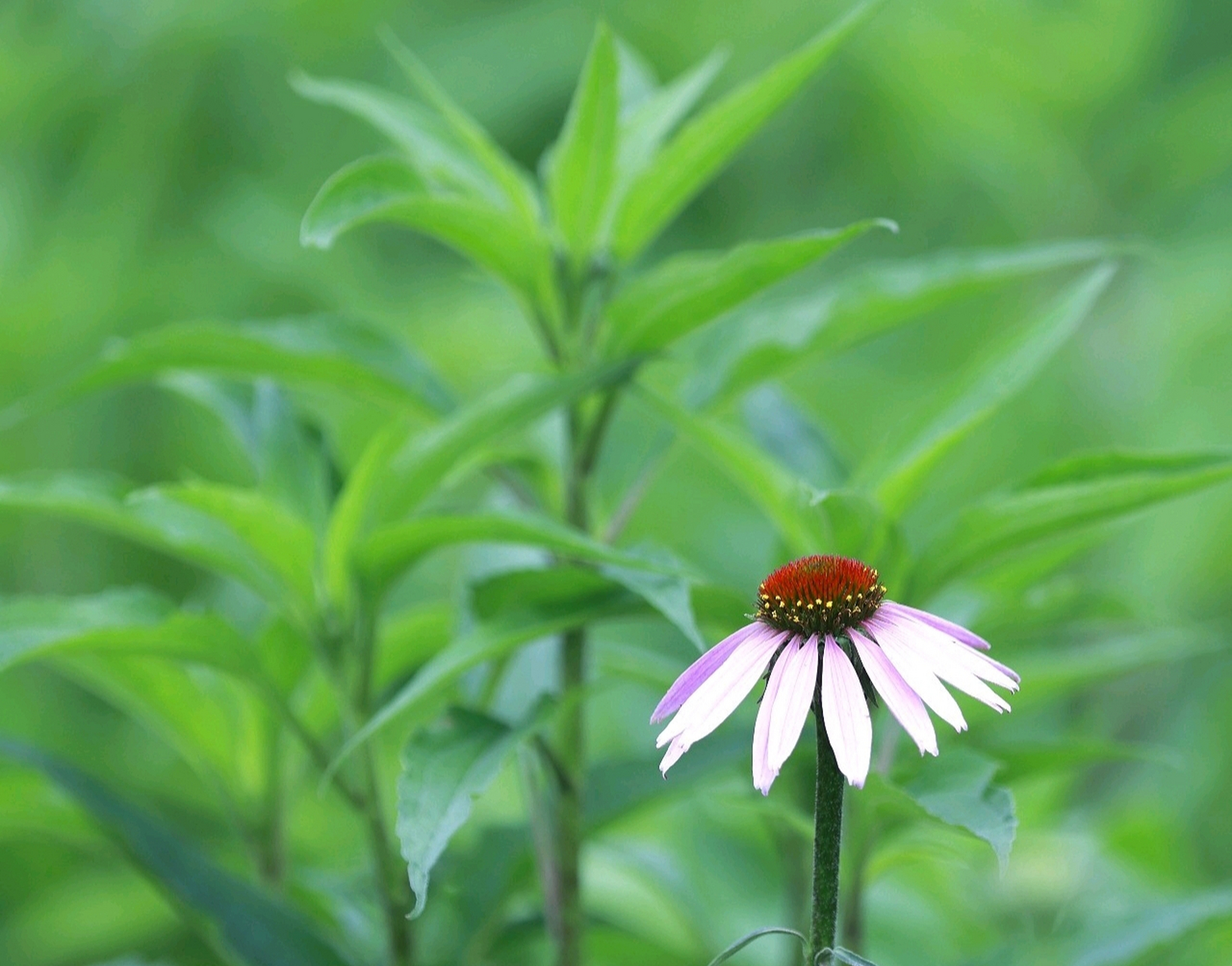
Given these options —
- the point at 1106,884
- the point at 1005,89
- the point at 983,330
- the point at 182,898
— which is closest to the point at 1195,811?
the point at 1106,884

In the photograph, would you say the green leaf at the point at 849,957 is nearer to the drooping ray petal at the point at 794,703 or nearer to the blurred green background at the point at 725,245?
the drooping ray petal at the point at 794,703

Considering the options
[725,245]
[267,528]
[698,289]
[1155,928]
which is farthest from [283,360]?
[725,245]

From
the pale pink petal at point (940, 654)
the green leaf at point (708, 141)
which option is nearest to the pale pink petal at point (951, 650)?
the pale pink petal at point (940, 654)

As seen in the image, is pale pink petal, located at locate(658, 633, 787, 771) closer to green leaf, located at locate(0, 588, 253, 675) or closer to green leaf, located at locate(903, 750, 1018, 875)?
green leaf, located at locate(903, 750, 1018, 875)

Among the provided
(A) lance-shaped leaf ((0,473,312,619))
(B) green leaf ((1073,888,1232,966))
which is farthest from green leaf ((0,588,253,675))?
(B) green leaf ((1073,888,1232,966))

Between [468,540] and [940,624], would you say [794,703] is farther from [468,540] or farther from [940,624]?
[468,540]

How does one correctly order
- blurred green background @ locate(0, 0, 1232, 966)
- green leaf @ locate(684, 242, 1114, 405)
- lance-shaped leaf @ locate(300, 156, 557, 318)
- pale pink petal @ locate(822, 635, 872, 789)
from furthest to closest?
blurred green background @ locate(0, 0, 1232, 966) → green leaf @ locate(684, 242, 1114, 405) → lance-shaped leaf @ locate(300, 156, 557, 318) → pale pink petal @ locate(822, 635, 872, 789)
